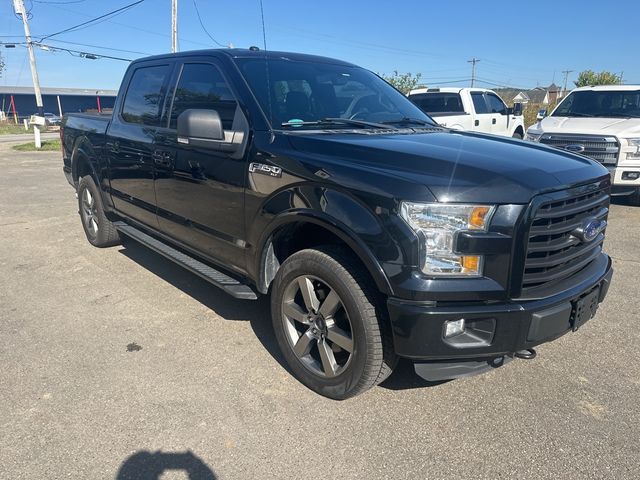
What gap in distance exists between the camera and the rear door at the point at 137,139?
164 inches

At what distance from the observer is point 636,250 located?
5.78 m

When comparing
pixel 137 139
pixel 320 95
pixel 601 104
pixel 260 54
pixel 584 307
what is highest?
pixel 260 54

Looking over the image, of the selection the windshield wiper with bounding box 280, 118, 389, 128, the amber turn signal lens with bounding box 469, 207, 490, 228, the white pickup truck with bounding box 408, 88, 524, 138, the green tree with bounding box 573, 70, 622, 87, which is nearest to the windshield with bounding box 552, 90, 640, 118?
the white pickup truck with bounding box 408, 88, 524, 138

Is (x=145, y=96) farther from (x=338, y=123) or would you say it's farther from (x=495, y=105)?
(x=495, y=105)

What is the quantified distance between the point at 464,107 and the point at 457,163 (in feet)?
31.9

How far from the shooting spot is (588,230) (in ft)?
8.81

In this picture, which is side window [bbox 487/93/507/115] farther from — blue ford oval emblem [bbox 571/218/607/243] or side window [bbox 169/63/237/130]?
blue ford oval emblem [bbox 571/218/607/243]

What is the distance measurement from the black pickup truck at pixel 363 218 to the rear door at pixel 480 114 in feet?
26.6

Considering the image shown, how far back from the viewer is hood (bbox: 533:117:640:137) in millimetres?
7871

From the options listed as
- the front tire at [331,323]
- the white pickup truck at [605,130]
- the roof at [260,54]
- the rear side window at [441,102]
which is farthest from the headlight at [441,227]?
the rear side window at [441,102]

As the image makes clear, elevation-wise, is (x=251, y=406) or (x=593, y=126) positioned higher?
(x=593, y=126)

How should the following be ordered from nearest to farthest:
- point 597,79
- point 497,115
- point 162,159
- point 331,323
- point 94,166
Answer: point 331,323
point 162,159
point 94,166
point 497,115
point 597,79

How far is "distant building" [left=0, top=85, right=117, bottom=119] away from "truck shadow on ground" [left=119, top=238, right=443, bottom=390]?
211 ft

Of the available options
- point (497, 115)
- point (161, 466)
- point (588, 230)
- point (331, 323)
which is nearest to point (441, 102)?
point (497, 115)
